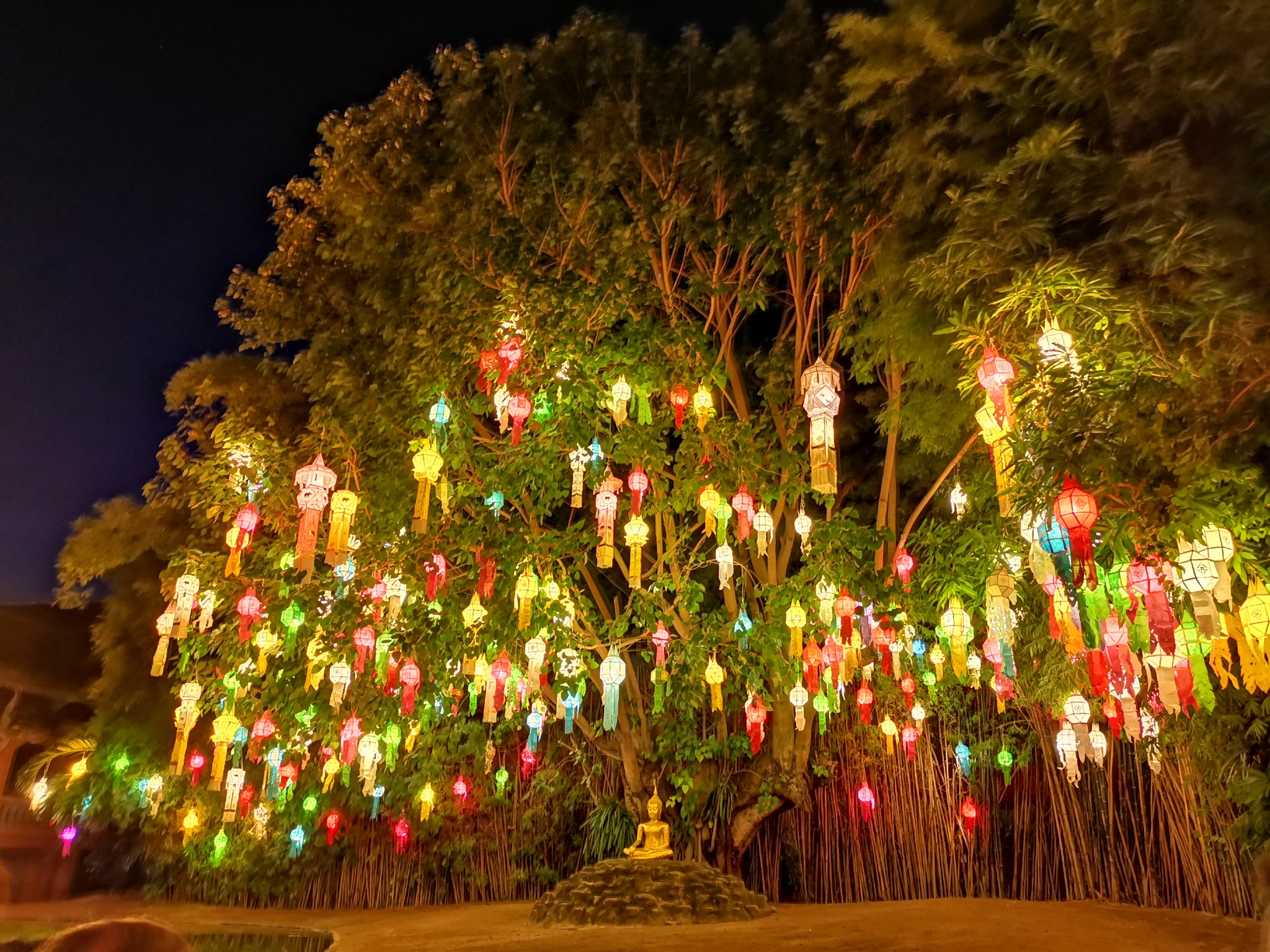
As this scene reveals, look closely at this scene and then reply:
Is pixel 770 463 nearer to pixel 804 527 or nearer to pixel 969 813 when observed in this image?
pixel 804 527

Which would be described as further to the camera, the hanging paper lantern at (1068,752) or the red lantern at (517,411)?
the hanging paper lantern at (1068,752)

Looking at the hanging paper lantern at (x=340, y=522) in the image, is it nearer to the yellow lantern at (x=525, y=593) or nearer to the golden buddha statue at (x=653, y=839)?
the yellow lantern at (x=525, y=593)

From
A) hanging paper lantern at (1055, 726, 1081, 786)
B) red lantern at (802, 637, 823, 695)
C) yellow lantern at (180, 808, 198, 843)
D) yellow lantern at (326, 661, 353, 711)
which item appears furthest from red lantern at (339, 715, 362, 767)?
hanging paper lantern at (1055, 726, 1081, 786)

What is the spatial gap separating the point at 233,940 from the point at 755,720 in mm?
5158

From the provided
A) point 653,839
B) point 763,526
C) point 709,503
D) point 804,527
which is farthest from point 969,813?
point 709,503

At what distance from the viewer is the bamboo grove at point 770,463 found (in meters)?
3.30

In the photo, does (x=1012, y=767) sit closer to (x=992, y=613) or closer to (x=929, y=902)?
(x=929, y=902)

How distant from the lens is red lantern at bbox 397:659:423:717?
5.45 meters

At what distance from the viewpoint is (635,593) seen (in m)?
5.80

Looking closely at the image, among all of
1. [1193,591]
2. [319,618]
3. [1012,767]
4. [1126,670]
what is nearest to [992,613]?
[1126,670]

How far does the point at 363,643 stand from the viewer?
17.3 feet

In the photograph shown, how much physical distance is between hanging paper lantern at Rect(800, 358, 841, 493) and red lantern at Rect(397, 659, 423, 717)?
3125 millimetres

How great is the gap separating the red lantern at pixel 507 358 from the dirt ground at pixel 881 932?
3437 millimetres

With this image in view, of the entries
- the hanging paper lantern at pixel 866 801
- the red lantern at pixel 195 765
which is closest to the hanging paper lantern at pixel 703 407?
the hanging paper lantern at pixel 866 801
